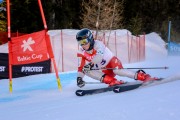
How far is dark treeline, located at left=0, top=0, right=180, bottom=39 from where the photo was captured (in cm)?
2898

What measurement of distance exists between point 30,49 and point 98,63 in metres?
1.82

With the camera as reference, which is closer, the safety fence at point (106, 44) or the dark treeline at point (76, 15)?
the safety fence at point (106, 44)

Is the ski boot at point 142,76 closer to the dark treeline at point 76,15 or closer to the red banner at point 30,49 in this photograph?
the red banner at point 30,49

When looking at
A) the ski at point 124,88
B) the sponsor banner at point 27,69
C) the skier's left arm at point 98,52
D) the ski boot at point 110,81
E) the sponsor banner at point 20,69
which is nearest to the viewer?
the ski at point 124,88

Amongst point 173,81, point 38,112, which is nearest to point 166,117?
point 38,112

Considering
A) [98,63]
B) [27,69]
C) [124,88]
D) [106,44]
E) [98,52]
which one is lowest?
[27,69]

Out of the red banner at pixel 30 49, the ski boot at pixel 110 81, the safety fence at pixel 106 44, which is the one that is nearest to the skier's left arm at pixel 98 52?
the ski boot at pixel 110 81

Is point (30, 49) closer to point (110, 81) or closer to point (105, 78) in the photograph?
point (105, 78)

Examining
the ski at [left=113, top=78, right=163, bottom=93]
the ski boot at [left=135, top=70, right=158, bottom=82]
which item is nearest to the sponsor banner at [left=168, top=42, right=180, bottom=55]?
the ski boot at [left=135, top=70, right=158, bottom=82]

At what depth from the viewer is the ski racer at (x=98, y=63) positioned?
7.11 meters

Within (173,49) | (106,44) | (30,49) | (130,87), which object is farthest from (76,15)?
(130,87)

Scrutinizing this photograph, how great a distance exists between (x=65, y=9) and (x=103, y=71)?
25122mm

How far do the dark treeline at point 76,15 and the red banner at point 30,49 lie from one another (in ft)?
58.8

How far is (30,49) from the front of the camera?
27.3ft
